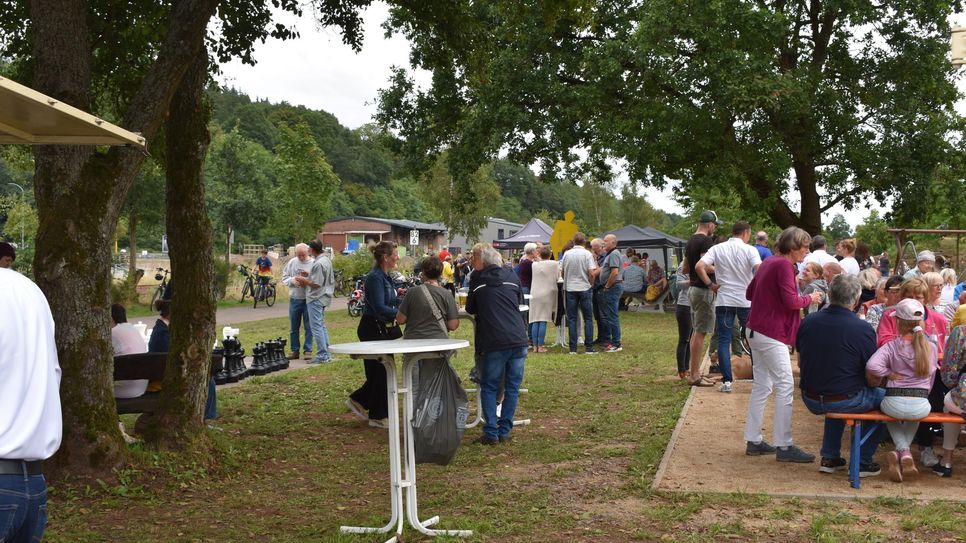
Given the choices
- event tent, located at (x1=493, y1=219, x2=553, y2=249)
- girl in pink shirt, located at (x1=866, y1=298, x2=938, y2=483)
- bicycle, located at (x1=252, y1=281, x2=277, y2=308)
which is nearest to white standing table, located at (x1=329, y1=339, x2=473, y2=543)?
girl in pink shirt, located at (x1=866, y1=298, x2=938, y2=483)

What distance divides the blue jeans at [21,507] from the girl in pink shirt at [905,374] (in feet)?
18.1

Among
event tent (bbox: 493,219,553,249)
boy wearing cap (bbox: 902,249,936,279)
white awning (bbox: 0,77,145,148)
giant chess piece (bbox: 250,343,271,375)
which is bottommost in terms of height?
giant chess piece (bbox: 250,343,271,375)

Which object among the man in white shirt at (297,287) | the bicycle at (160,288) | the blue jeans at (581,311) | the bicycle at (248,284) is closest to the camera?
the man in white shirt at (297,287)

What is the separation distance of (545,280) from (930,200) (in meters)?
12.4

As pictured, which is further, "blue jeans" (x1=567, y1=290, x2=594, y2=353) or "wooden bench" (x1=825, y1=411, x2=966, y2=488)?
"blue jeans" (x1=567, y1=290, x2=594, y2=353)

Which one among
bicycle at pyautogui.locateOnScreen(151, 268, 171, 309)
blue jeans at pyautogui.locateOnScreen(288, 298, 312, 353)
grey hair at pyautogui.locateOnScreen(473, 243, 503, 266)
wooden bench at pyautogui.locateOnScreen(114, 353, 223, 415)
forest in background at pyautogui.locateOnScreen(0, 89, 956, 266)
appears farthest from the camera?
forest in background at pyautogui.locateOnScreen(0, 89, 956, 266)

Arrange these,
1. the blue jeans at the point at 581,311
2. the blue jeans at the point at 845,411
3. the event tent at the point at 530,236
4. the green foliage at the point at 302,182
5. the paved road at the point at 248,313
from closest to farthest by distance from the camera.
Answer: the blue jeans at the point at 845,411 → the blue jeans at the point at 581,311 → the paved road at the point at 248,313 → the event tent at the point at 530,236 → the green foliage at the point at 302,182

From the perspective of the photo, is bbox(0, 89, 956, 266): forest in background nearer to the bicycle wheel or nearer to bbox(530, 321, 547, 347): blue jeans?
the bicycle wheel

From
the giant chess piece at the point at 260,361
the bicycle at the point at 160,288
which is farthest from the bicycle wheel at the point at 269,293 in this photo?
the giant chess piece at the point at 260,361

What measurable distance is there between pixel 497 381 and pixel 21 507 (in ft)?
19.4

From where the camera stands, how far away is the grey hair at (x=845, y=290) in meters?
6.82

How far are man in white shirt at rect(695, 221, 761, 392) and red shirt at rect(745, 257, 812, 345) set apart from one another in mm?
2701

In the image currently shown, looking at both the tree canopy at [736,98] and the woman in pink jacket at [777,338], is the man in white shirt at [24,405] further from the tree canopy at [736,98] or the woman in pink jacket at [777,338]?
the tree canopy at [736,98]

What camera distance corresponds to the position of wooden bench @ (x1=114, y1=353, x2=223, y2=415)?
780 centimetres
